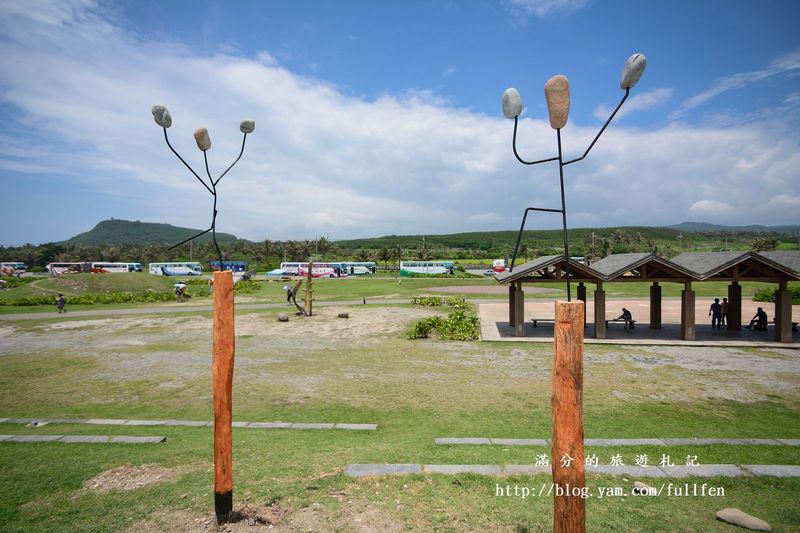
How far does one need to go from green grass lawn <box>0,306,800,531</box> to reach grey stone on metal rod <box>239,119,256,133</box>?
14.8ft

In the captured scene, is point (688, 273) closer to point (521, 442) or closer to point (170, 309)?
point (521, 442)

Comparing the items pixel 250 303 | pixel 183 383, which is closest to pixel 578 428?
pixel 183 383

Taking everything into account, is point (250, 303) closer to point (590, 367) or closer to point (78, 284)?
point (78, 284)

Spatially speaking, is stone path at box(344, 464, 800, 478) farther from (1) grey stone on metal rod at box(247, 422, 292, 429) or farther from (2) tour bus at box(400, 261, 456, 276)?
(2) tour bus at box(400, 261, 456, 276)

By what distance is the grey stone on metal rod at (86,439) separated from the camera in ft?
22.7

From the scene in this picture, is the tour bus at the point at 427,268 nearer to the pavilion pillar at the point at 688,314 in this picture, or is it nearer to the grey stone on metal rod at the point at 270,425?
the pavilion pillar at the point at 688,314

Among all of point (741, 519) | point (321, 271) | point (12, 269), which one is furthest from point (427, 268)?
point (12, 269)

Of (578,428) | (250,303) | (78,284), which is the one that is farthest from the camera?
(78,284)

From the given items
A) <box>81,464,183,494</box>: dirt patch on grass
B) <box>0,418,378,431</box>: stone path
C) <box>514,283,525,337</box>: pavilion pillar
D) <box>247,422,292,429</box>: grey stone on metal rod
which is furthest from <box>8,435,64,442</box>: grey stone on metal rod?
<box>514,283,525,337</box>: pavilion pillar

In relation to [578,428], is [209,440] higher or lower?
lower

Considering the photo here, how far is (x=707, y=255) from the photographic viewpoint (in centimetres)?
1738

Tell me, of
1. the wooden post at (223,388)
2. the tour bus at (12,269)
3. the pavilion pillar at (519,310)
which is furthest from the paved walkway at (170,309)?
the tour bus at (12,269)

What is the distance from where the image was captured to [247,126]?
5137 millimetres

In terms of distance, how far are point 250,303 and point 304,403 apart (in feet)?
71.7
